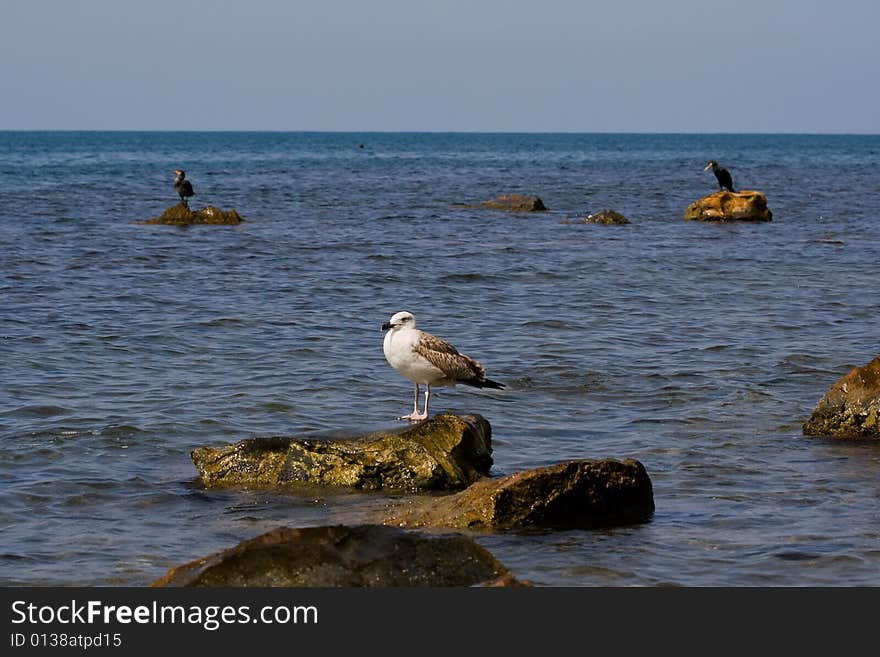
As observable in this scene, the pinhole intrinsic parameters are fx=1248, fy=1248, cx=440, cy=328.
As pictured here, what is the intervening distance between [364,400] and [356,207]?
3009cm

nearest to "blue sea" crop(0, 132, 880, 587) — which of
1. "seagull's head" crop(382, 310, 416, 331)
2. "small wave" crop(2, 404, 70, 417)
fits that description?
"small wave" crop(2, 404, 70, 417)

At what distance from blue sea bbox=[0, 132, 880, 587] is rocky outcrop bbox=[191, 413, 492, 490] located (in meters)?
0.21

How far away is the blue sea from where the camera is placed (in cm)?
866

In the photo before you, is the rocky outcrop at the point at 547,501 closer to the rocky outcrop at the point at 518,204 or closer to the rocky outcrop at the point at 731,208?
the rocky outcrop at the point at 731,208

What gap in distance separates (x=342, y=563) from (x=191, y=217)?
28379 millimetres

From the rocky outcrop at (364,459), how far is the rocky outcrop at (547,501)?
0.67 meters

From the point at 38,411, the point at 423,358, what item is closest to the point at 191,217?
the point at 38,411

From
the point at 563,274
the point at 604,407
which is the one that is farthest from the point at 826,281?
the point at 604,407

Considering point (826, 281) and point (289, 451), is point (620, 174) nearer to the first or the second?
point (826, 281)

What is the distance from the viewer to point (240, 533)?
880 cm

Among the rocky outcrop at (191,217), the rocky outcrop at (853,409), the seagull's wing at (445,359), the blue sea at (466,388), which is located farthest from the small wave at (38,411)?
the rocky outcrop at (191,217)

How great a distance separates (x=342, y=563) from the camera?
6.38 metres

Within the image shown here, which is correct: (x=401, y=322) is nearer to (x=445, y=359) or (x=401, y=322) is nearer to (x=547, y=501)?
(x=445, y=359)

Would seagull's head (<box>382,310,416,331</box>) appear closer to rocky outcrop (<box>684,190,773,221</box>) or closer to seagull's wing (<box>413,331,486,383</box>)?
seagull's wing (<box>413,331,486,383</box>)
